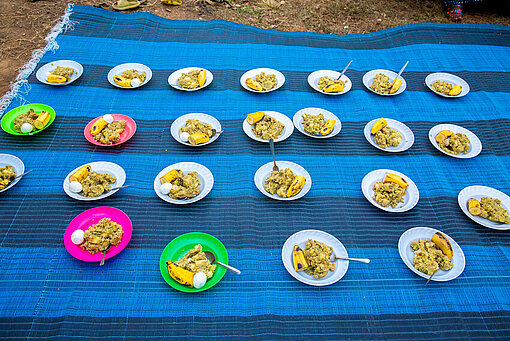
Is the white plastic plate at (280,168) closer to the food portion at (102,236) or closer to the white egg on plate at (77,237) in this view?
the food portion at (102,236)

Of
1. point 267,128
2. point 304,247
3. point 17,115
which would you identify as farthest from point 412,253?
point 17,115

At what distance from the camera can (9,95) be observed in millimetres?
3346

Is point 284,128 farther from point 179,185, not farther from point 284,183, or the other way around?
point 179,185

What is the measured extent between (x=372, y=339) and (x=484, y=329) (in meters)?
0.80

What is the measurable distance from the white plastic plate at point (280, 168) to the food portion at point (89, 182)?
50.5 inches

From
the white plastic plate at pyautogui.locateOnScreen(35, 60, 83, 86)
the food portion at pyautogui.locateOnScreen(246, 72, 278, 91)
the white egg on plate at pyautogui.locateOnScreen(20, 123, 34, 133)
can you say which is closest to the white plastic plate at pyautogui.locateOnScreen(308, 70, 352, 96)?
the food portion at pyautogui.locateOnScreen(246, 72, 278, 91)

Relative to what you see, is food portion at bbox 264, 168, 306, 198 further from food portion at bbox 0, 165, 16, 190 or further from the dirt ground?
the dirt ground

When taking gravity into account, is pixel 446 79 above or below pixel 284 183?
above

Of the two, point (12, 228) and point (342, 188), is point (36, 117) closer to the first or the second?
point (12, 228)

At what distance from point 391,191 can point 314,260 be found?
3.32 ft

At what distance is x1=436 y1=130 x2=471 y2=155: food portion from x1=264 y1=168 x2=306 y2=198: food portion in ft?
5.48

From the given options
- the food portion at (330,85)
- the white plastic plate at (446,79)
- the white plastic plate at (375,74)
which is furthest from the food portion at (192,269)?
the white plastic plate at (446,79)

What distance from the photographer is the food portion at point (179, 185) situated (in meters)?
2.47

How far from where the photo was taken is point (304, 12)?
6.57m
